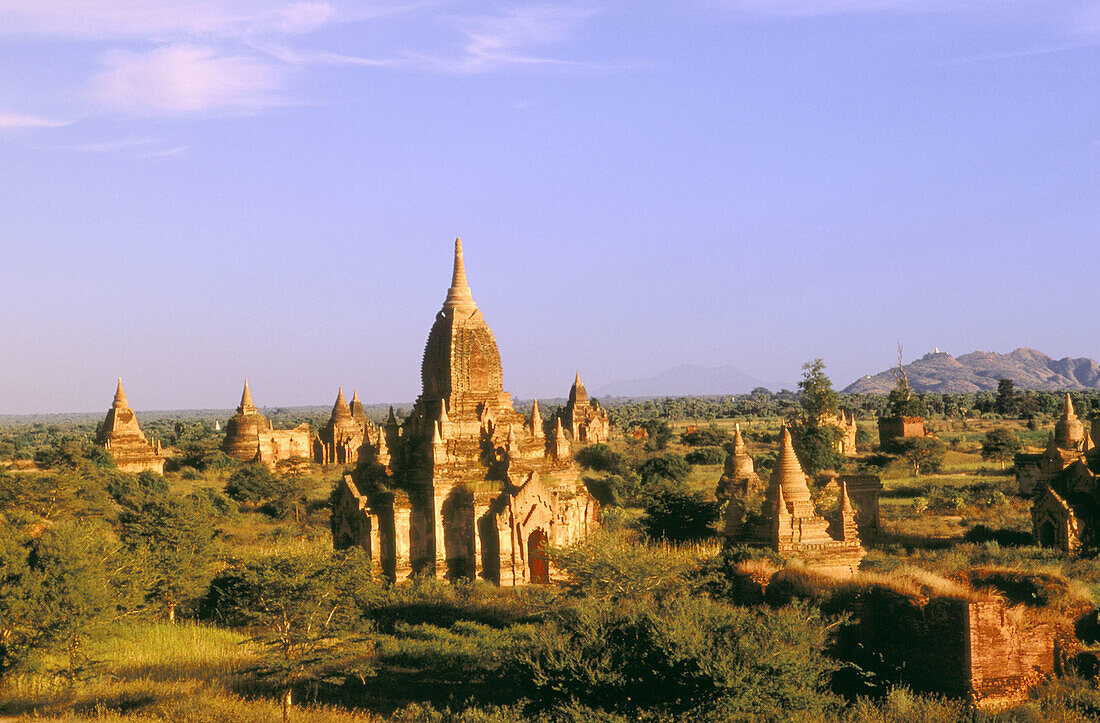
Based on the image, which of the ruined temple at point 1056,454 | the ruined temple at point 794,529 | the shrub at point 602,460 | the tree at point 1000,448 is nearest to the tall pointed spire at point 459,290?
the ruined temple at point 794,529

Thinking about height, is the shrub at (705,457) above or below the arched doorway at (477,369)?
below

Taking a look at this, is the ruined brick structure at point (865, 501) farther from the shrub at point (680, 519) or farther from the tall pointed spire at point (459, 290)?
the tall pointed spire at point (459, 290)

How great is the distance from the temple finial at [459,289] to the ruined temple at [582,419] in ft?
184

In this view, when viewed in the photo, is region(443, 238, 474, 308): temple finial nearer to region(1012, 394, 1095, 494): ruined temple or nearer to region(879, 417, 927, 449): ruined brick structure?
region(1012, 394, 1095, 494): ruined temple

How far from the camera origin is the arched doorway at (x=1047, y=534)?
3338 cm

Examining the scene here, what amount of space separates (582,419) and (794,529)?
2621 inches

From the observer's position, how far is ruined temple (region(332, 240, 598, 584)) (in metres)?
30.5

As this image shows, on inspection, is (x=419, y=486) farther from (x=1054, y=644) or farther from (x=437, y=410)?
(x=1054, y=644)

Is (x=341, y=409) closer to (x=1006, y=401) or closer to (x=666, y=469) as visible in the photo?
(x=666, y=469)

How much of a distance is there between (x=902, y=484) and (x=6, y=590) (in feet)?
141

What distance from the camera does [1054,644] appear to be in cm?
1766

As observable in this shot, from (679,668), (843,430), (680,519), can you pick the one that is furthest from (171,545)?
(843,430)

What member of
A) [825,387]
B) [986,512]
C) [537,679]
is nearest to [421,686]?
[537,679]

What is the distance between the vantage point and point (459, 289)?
33750 mm
